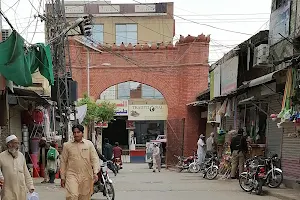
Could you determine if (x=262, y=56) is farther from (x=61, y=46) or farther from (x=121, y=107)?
(x=121, y=107)

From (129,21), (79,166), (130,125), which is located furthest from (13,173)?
(129,21)

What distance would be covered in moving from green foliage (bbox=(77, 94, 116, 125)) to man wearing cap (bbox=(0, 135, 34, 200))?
2234 cm

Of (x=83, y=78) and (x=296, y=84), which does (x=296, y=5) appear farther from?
(x=83, y=78)

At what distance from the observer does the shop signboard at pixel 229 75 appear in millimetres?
16875

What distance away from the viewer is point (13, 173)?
6.42m

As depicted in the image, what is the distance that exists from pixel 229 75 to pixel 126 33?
2571 cm

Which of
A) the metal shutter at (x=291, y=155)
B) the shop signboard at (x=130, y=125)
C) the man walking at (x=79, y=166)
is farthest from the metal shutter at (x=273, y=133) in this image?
the shop signboard at (x=130, y=125)

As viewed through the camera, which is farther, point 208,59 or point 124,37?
point 124,37

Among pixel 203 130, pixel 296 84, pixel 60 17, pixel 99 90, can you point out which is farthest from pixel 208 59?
pixel 296 84

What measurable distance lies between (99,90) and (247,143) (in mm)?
16527

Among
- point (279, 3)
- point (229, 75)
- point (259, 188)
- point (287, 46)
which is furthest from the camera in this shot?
point (229, 75)

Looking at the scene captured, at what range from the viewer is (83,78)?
30.5m

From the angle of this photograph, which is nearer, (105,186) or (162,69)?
(105,186)

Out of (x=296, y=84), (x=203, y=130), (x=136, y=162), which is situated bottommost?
(x=136, y=162)
